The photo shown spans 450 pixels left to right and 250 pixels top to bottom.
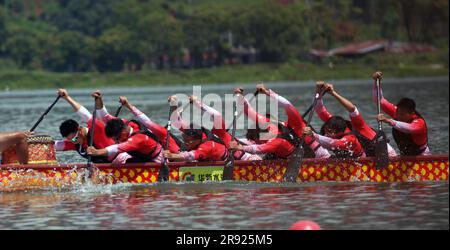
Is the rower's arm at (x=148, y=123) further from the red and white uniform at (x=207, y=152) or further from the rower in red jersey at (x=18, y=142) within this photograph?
the rower in red jersey at (x=18, y=142)

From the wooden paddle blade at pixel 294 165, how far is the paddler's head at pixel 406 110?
2036mm

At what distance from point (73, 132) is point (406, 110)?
6696 millimetres

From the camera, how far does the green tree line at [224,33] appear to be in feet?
488

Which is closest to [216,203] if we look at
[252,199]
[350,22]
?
[252,199]

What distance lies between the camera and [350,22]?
167875mm

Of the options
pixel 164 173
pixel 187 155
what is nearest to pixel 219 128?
pixel 187 155

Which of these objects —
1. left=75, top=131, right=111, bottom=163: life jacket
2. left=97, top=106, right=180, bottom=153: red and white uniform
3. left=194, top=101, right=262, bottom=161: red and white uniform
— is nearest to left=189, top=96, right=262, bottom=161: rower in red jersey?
left=194, top=101, right=262, bottom=161: red and white uniform

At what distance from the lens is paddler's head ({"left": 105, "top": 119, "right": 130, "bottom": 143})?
22672mm

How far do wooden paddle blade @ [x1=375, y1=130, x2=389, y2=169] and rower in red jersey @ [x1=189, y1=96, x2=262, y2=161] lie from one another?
2.37m

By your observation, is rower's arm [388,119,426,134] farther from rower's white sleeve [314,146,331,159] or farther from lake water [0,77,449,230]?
rower's white sleeve [314,146,331,159]

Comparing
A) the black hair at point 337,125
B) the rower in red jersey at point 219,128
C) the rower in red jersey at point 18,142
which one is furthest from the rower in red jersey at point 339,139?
→ the rower in red jersey at point 18,142

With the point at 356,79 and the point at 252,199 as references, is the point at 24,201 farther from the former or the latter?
the point at 356,79

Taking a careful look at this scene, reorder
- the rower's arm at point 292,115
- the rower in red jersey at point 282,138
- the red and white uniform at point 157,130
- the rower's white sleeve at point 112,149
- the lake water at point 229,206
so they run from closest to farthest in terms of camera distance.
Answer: the lake water at point 229,206 → the rower's arm at point 292,115 → the rower in red jersey at point 282,138 → the rower's white sleeve at point 112,149 → the red and white uniform at point 157,130

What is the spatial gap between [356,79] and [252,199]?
115491 millimetres
